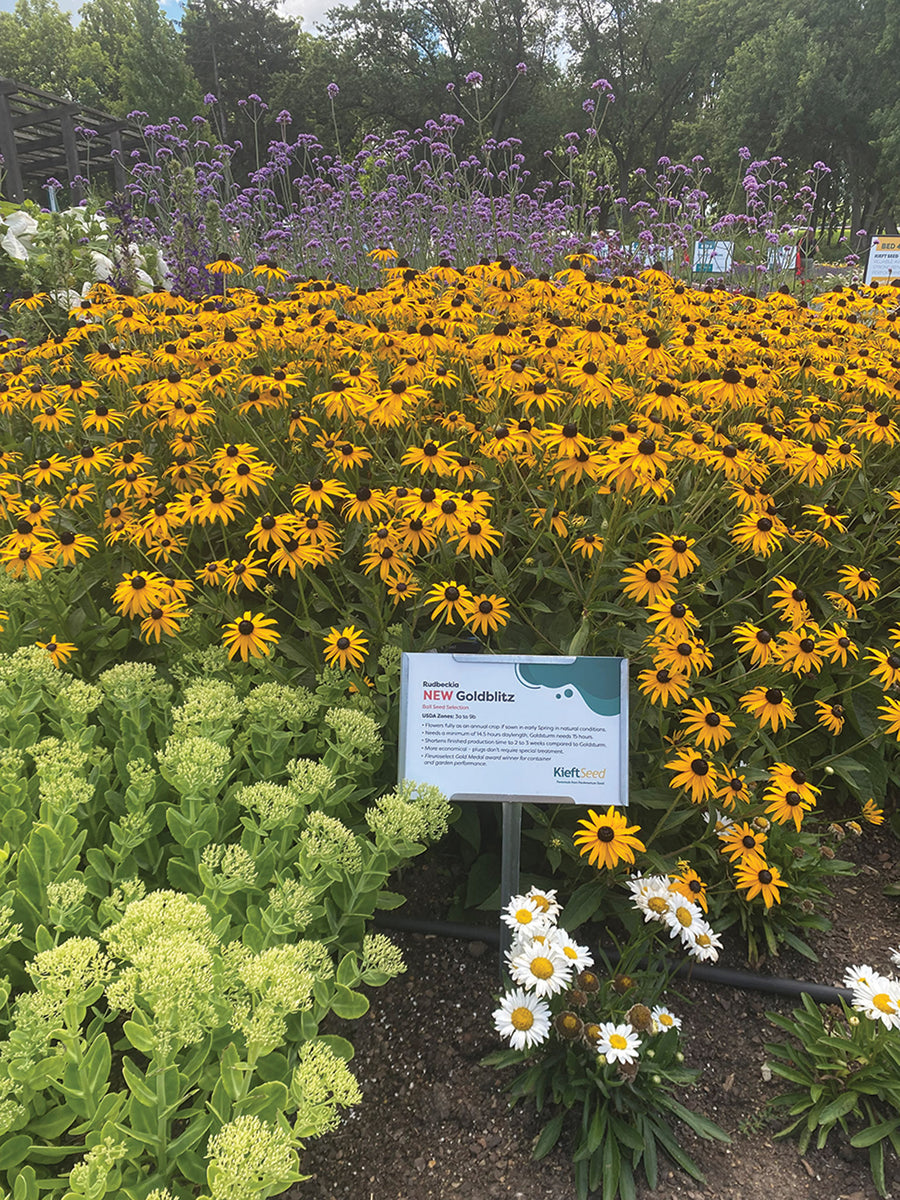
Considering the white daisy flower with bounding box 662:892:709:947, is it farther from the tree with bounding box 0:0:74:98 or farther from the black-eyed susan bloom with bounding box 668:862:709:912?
the tree with bounding box 0:0:74:98

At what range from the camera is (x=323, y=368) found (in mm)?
2926

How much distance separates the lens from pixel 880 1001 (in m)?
1.64

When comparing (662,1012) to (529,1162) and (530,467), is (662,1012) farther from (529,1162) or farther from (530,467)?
(530,467)

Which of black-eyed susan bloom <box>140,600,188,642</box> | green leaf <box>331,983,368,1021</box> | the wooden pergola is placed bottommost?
green leaf <box>331,983,368,1021</box>

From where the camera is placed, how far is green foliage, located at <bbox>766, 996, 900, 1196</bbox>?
1.64m

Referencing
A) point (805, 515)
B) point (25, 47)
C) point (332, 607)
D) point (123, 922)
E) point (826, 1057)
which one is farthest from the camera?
point (25, 47)

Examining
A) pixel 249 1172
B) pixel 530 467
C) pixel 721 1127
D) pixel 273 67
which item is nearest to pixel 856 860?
pixel 721 1127

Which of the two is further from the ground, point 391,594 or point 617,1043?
point 391,594

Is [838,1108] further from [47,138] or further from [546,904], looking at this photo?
[47,138]

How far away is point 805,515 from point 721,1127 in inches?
74.4

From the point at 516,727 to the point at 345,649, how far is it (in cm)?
55

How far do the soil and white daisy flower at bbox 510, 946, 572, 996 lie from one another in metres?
0.41

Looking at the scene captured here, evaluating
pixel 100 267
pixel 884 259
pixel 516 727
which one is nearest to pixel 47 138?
pixel 100 267

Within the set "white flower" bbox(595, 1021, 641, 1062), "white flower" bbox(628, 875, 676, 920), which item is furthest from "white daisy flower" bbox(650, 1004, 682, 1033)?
"white flower" bbox(628, 875, 676, 920)
